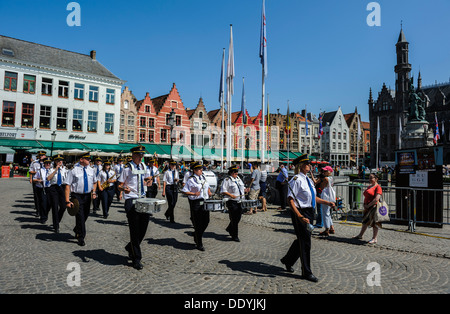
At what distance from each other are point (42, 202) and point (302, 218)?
27.5 ft

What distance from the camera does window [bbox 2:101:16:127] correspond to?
103 ft

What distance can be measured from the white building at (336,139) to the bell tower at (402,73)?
13.6 metres

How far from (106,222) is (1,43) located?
1359 inches

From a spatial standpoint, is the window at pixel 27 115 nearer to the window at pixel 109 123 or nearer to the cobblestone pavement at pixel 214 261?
the window at pixel 109 123

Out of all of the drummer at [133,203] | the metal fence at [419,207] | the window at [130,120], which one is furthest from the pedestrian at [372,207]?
the window at [130,120]

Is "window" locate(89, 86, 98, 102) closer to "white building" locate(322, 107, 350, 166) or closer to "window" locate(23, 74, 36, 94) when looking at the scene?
"window" locate(23, 74, 36, 94)

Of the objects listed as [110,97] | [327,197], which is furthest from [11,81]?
[327,197]

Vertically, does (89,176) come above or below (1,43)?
below

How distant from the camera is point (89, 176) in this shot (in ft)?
22.9

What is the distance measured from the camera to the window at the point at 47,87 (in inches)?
1334
